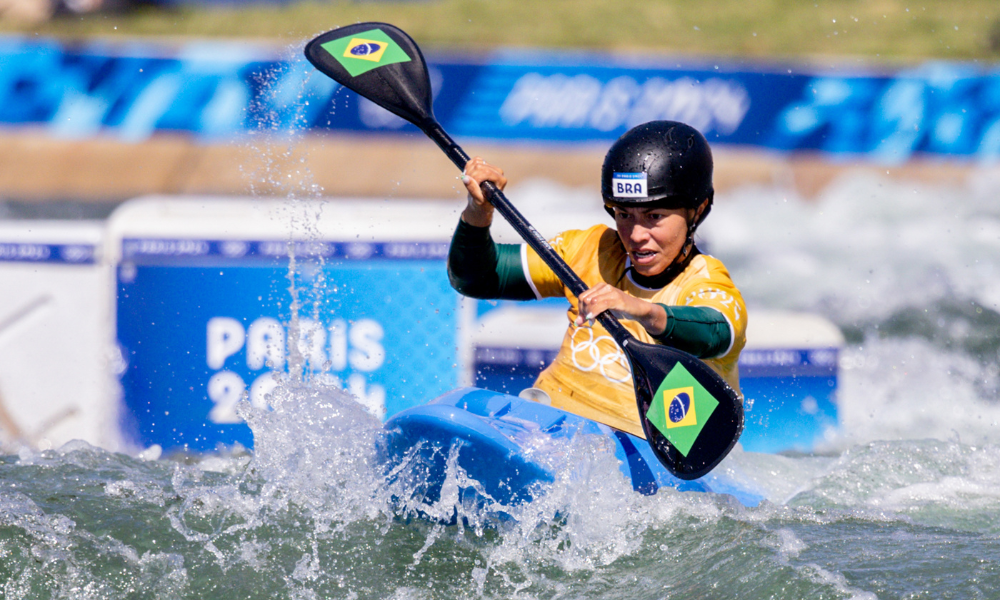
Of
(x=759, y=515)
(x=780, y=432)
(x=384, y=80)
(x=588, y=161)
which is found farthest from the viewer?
(x=588, y=161)

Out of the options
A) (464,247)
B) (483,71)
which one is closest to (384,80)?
(464,247)

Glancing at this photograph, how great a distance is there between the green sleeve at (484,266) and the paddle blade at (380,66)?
0.46 m

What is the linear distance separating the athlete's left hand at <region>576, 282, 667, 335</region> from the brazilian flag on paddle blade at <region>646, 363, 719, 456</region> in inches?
5.0

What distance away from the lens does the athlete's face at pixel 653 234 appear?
270 centimetres

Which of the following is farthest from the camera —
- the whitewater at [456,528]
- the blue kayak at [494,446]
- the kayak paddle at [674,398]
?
the kayak paddle at [674,398]

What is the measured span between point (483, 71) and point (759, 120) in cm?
246

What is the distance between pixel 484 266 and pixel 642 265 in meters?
0.48

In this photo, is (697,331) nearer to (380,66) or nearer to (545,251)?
(545,251)

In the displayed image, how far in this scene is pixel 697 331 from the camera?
253 centimetres

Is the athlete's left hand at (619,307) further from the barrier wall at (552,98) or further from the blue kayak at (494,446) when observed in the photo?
the barrier wall at (552,98)

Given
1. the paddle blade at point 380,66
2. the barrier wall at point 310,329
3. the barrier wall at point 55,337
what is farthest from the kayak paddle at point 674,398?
the barrier wall at point 55,337

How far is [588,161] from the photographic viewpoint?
9.42 m

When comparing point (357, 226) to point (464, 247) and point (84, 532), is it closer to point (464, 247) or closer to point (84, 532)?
point (464, 247)

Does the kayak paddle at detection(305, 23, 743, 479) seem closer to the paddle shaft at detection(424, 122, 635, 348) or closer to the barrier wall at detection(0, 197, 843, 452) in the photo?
the paddle shaft at detection(424, 122, 635, 348)
